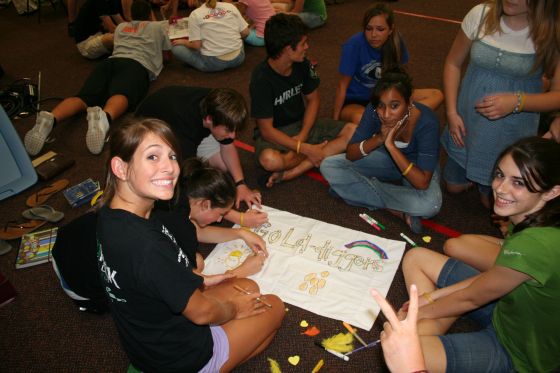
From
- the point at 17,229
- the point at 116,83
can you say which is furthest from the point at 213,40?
the point at 17,229

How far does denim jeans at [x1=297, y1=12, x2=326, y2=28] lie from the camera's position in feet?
14.9

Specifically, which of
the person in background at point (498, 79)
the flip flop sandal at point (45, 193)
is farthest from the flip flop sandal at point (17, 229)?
the person in background at point (498, 79)

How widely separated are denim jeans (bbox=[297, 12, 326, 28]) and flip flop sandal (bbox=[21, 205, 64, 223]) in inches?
128

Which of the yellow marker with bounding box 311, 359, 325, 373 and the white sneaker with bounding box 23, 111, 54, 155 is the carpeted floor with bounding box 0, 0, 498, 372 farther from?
the white sneaker with bounding box 23, 111, 54, 155

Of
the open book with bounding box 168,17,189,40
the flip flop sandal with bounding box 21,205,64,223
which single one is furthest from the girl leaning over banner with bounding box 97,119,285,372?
the open book with bounding box 168,17,189,40

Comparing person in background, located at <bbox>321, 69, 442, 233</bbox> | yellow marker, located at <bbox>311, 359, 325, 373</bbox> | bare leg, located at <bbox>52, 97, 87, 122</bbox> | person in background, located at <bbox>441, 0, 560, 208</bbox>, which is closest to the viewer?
yellow marker, located at <bbox>311, 359, 325, 373</bbox>

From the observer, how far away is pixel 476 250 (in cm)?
184

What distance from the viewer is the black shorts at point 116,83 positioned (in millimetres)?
3451

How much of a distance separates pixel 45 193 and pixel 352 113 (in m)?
2.14

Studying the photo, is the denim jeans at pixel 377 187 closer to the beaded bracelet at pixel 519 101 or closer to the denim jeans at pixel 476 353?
the beaded bracelet at pixel 519 101

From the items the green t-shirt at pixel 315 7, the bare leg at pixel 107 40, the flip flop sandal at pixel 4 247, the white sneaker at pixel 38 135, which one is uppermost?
the green t-shirt at pixel 315 7

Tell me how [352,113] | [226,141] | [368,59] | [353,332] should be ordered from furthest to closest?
[352,113] < [368,59] < [226,141] < [353,332]

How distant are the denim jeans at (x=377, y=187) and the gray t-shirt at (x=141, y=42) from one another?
2264 millimetres

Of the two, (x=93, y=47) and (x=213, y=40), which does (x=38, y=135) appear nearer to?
(x=93, y=47)
